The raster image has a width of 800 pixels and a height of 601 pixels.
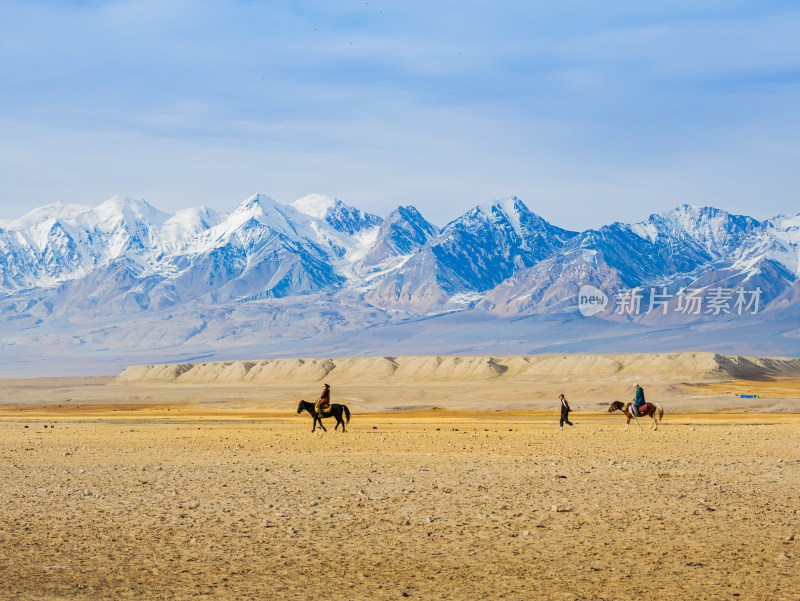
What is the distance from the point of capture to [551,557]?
15.0 m

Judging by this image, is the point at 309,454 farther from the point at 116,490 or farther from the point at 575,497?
the point at 575,497

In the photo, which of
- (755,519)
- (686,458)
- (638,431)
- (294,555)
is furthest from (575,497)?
(638,431)

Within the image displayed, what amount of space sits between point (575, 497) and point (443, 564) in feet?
20.6

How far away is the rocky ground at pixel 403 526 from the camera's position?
44.2 feet

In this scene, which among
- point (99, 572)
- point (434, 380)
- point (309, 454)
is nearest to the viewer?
point (99, 572)

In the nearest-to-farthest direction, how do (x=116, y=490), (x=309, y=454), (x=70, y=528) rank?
(x=70, y=528), (x=116, y=490), (x=309, y=454)

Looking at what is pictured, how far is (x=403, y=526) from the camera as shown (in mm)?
17406

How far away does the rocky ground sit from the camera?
44.2ft

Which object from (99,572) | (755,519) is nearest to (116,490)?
(99,572)

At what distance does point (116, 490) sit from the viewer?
21688mm

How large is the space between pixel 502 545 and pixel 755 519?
16.7 feet

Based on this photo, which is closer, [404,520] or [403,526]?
[403,526]

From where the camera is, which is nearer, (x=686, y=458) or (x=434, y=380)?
(x=686, y=458)

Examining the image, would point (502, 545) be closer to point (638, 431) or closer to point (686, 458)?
point (686, 458)
